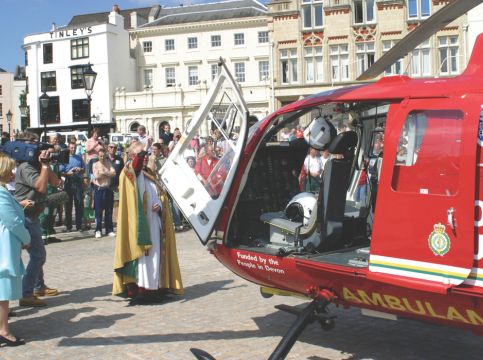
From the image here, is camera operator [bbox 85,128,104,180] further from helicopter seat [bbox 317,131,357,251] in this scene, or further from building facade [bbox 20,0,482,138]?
building facade [bbox 20,0,482,138]

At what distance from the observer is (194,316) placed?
22.3 ft

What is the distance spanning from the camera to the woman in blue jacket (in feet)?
18.8

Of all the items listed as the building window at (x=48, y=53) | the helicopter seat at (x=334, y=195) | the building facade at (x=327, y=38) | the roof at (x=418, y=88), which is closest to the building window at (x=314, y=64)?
the building facade at (x=327, y=38)

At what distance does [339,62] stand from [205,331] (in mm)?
41531

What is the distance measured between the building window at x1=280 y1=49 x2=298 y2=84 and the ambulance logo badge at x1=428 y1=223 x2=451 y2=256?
43.2 meters

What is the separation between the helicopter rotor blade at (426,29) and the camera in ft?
14.6


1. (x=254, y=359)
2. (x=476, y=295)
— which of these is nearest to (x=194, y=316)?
(x=254, y=359)

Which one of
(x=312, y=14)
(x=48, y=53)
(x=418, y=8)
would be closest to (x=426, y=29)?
(x=418, y=8)

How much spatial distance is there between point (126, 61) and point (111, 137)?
891 inches

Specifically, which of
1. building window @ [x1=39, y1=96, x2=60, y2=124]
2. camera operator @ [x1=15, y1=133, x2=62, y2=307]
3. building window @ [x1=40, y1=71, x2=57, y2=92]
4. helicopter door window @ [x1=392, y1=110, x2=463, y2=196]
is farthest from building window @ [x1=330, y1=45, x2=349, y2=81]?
helicopter door window @ [x1=392, y1=110, x2=463, y2=196]

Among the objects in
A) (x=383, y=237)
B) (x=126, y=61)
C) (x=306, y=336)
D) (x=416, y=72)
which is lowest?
(x=306, y=336)

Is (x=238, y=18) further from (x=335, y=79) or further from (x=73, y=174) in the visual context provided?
(x=73, y=174)

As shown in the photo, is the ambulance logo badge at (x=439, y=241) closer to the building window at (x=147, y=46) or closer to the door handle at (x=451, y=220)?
the door handle at (x=451, y=220)

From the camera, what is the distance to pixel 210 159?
5.48 meters
